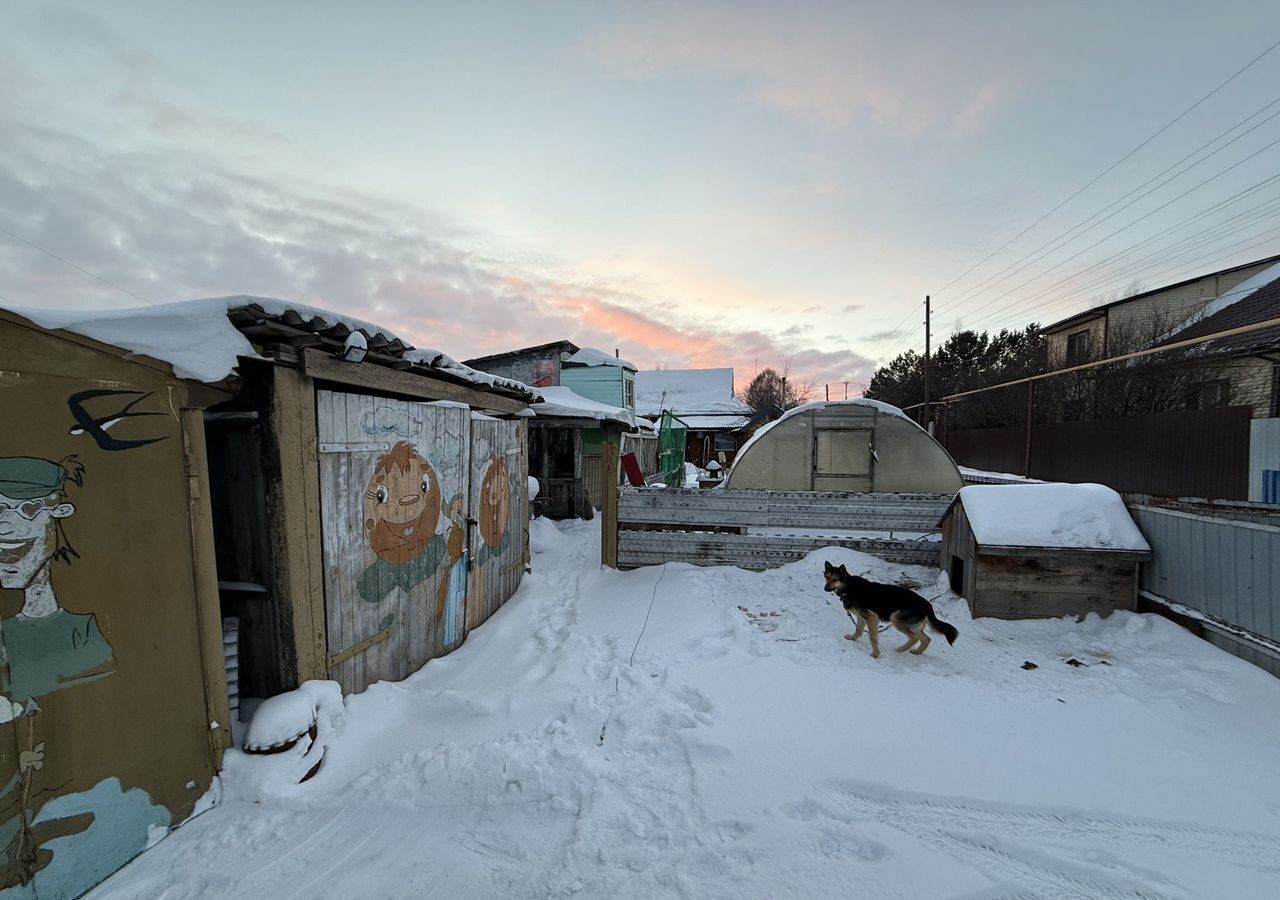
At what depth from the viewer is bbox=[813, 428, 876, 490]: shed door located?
9.59 m

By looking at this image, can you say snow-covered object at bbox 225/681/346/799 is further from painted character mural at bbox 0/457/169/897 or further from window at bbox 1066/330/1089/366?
window at bbox 1066/330/1089/366

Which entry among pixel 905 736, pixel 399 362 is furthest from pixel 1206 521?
pixel 399 362

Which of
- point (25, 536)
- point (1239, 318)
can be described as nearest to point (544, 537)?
point (25, 536)

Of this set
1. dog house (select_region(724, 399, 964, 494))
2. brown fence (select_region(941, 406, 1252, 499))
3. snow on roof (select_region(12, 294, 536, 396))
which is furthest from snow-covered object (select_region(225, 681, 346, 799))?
brown fence (select_region(941, 406, 1252, 499))

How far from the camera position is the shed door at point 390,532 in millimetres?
3555

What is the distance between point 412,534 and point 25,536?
93.8 inches

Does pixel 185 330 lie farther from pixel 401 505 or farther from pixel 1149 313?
pixel 1149 313

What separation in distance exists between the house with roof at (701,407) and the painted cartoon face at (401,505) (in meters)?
24.7

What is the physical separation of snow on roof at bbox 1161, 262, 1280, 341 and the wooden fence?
56.8 ft

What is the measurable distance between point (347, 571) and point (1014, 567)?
630 centimetres

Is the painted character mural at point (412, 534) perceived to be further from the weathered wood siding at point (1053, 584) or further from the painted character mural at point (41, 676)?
the weathered wood siding at point (1053, 584)

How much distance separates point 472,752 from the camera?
10.7ft

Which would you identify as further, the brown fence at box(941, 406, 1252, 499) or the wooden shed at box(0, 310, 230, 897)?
the brown fence at box(941, 406, 1252, 499)

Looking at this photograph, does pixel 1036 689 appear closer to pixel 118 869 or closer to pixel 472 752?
pixel 472 752
